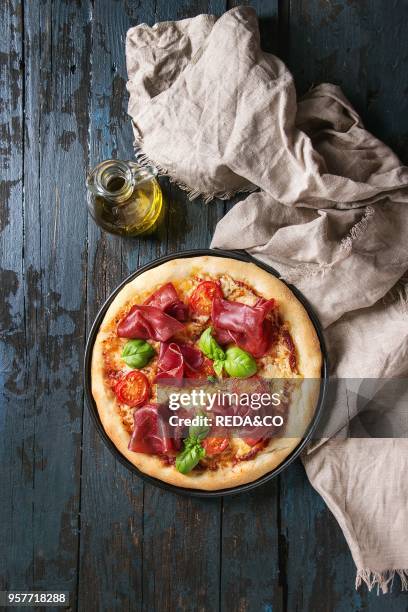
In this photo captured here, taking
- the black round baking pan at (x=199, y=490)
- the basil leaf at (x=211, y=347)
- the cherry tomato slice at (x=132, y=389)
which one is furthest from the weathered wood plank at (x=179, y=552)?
the basil leaf at (x=211, y=347)

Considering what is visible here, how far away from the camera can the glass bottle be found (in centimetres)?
246

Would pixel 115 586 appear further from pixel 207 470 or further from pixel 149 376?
pixel 149 376

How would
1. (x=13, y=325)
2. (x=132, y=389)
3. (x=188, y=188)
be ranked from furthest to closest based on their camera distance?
1. (x=13, y=325)
2. (x=188, y=188)
3. (x=132, y=389)

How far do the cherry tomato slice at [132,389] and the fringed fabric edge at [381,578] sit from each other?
44.9 inches

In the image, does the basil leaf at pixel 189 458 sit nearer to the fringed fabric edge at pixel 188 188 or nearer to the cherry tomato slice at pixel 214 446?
the cherry tomato slice at pixel 214 446

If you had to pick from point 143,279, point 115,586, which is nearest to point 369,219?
point 143,279

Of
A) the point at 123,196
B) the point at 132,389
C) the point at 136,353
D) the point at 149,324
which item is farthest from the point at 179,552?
the point at 123,196

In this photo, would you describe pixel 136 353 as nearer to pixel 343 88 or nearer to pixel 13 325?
pixel 13 325

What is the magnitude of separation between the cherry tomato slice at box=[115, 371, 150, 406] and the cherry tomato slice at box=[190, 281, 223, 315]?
363 millimetres

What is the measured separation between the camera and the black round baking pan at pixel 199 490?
2.38 m

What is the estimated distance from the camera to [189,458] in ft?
7.75

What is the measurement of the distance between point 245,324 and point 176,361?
311 mm

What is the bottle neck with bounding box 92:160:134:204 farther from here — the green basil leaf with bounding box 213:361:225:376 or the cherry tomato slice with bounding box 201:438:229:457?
the cherry tomato slice with bounding box 201:438:229:457

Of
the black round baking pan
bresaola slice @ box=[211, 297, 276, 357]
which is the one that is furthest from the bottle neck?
bresaola slice @ box=[211, 297, 276, 357]
